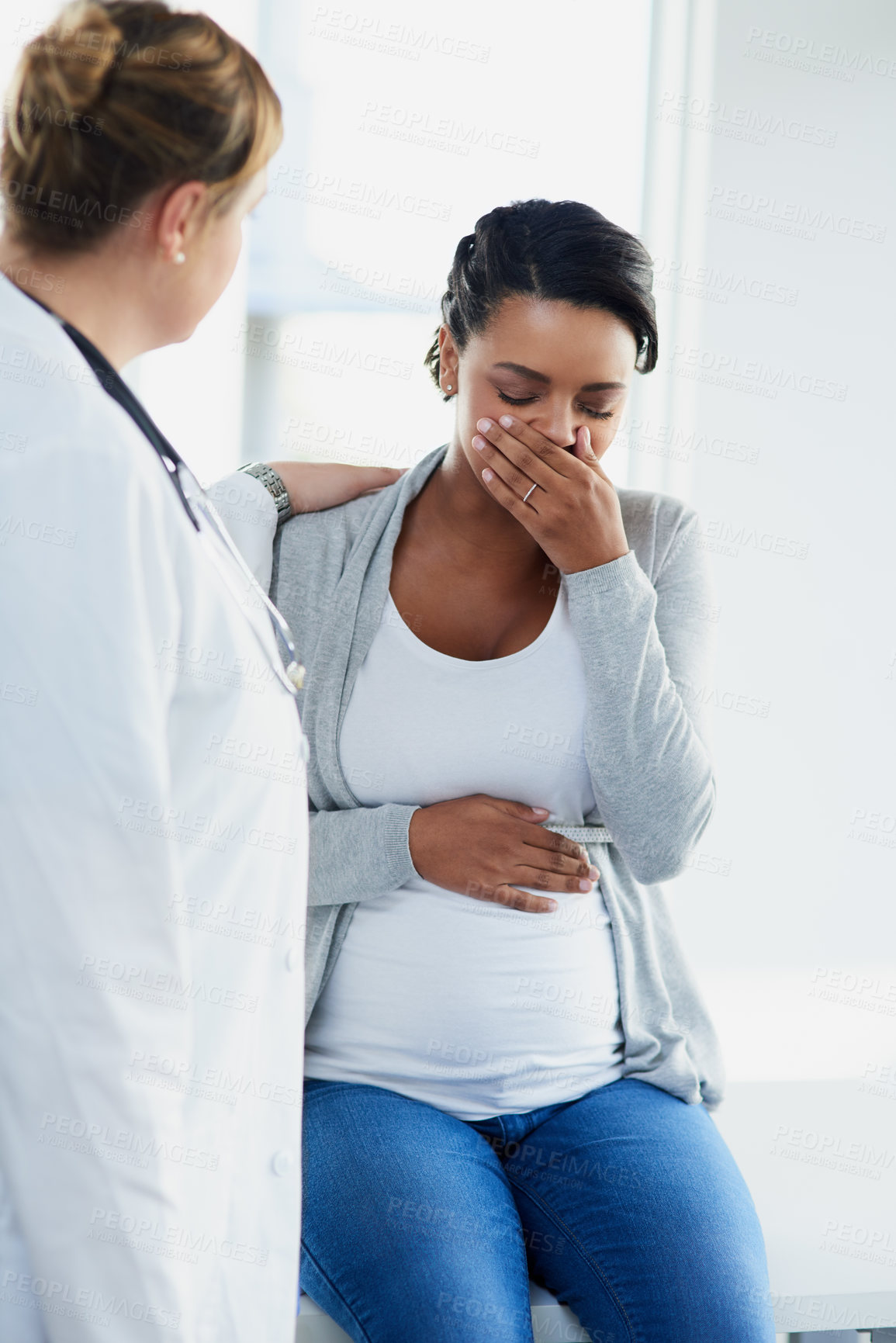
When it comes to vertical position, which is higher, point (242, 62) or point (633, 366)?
point (242, 62)

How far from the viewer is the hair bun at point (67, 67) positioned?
0.73m

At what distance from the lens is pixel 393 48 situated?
1.77m

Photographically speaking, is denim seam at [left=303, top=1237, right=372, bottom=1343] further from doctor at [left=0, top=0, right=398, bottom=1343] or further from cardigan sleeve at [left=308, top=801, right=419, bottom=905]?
cardigan sleeve at [left=308, top=801, right=419, bottom=905]

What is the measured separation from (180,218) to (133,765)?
39cm

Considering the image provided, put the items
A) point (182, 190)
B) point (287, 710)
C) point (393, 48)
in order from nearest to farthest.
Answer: point (182, 190), point (287, 710), point (393, 48)

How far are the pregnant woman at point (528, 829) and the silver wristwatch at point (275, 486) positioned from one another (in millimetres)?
20

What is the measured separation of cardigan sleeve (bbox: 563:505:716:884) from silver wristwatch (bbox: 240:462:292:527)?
358 mm

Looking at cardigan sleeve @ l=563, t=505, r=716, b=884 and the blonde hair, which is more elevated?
the blonde hair

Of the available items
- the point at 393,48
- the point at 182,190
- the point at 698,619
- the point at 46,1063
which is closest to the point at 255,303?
the point at 393,48

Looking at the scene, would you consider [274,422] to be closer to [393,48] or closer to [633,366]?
[393,48]

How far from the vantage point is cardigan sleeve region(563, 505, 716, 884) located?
1158mm

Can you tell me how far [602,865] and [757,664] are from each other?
0.79m

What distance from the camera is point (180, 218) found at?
760mm

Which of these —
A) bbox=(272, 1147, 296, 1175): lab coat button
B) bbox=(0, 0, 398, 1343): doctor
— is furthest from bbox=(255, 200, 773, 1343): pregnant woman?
bbox=(0, 0, 398, 1343): doctor
